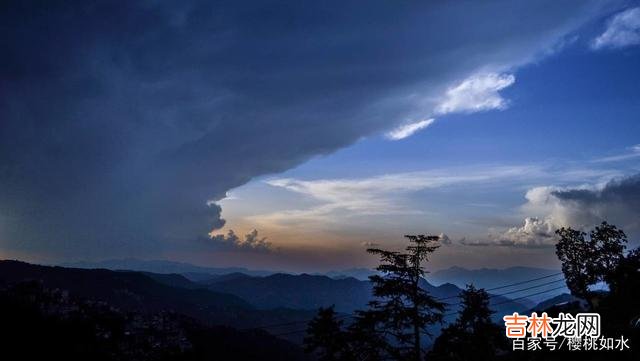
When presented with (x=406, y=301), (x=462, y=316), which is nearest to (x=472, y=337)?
(x=462, y=316)

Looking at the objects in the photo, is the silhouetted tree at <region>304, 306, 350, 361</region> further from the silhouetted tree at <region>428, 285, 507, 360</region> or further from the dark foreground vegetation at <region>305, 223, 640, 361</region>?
the silhouetted tree at <region>428, 285, 507, 360</region>

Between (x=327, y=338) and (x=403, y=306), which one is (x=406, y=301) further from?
(x=327, y=338)

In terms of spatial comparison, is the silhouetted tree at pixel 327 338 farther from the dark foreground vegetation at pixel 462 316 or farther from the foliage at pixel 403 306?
the foliage at pixel 403 306

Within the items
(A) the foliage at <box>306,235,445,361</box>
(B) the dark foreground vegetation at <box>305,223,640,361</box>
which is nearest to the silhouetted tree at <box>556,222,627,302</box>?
(B) the dark foreground vegetation at <box>305,223,640,361</box>

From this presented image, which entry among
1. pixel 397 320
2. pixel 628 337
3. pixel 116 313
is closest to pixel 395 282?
pixel 397 320

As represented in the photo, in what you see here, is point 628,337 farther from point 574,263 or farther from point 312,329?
point 574,263

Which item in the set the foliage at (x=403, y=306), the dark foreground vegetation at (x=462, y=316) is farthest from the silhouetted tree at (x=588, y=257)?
the foliage at (x=403, y=306)
